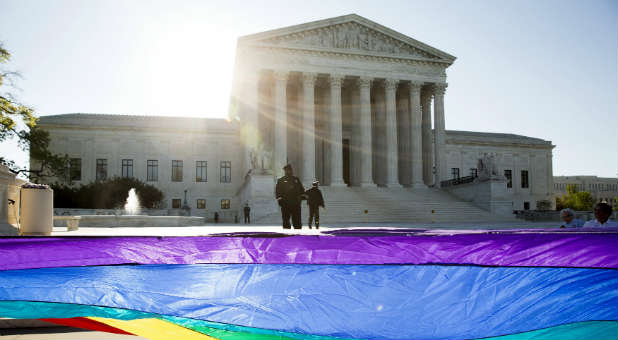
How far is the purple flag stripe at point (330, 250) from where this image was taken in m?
5.14

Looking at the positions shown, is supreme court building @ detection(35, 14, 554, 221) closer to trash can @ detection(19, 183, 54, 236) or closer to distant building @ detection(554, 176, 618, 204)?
trash can @ detection(19, 183, 54, 236)

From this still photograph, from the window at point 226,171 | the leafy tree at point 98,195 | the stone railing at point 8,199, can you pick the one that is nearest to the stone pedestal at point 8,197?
the stone railing at point 8,199

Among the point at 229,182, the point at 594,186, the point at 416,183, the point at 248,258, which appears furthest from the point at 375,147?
the point at 594,186

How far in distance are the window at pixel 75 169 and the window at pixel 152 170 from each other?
7.45 m

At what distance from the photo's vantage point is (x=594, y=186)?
4646 inches

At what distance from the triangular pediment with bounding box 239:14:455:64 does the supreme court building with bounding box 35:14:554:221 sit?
10 cm

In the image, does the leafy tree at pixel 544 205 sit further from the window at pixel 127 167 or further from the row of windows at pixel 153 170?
the window at pixel 127 167

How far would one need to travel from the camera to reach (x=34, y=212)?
8.27m

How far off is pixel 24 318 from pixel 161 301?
5.14 ft

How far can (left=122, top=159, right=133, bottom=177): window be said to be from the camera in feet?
178

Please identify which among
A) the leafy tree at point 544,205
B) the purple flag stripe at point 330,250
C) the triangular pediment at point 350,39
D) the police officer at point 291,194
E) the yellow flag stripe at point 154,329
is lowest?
the leafy tree at point 544,205

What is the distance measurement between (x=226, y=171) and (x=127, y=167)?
37.7ft

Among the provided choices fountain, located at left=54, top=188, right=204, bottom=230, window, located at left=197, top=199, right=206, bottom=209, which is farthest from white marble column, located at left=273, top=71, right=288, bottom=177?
fountain, located at left=54, top=188, right=204, bottom=230

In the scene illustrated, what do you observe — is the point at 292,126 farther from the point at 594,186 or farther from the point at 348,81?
the point at 594,186
